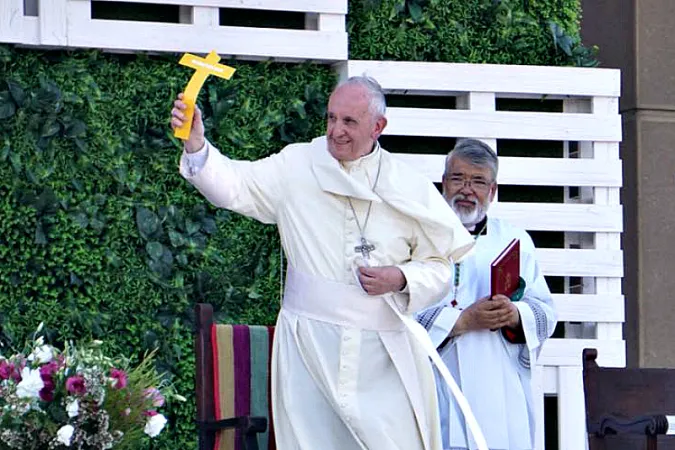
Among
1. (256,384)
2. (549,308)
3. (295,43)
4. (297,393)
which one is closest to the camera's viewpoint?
(297,393)

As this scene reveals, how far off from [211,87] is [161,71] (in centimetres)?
20

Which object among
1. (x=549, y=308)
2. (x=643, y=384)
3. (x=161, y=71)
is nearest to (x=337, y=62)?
(x=161, y=71)

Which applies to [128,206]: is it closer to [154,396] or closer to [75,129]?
[75,129]

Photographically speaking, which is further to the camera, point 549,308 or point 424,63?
point 424,63

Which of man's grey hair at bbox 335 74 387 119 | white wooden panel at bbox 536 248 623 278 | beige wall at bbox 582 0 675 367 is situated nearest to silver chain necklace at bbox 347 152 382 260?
man's grey hair at bbox 335 74 387 119

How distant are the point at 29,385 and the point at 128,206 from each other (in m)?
1.57

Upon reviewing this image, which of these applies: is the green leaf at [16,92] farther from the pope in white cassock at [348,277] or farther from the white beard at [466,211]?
the white beard at [466,211]

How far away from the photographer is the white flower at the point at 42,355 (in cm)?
565

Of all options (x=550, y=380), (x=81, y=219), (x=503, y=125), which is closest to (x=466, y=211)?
(x=503, y=125)

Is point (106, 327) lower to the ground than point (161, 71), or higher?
lower

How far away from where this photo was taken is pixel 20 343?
6.80 m

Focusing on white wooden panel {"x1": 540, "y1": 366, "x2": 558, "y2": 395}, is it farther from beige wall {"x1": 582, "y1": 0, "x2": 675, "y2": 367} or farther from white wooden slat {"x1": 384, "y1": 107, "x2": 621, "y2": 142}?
white wooden slat {"x1": 384, "y1": 107, "x2": 621, "y2": 142}

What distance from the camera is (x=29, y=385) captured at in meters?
5.50

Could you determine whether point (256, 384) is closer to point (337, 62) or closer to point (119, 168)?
point (119, 168)
